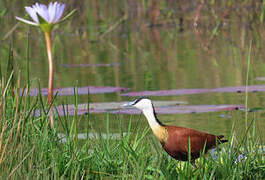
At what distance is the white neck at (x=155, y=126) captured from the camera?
2.95m

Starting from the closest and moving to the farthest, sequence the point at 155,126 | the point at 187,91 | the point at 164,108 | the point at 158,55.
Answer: the point at 155,126 → the point at 164,108 → the point at 187,91 → the point at 158,55

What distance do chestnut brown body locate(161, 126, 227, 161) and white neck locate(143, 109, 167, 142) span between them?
0.08 feet

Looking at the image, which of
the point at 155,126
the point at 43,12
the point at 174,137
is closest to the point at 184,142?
the point at 174,137

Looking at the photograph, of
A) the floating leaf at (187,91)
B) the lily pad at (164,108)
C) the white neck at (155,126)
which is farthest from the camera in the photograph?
the floating leaf at (187,91)

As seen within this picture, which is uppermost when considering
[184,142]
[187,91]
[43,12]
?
[43,12]

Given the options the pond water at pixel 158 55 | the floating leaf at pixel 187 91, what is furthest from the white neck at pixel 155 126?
the floating leaf at pixel 187 91

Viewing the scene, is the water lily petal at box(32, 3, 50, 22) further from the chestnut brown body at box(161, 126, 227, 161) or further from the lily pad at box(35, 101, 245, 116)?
the lily pad at box(35, 101, 245, 116)

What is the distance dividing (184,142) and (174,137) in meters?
0.07

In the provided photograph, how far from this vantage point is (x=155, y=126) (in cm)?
296

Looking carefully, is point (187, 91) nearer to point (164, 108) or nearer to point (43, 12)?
point (164, 108)

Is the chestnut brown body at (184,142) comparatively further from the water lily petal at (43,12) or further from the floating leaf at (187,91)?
the floating leaf at (187,91)

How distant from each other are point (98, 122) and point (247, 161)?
2.28 m

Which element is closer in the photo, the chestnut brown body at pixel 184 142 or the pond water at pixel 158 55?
the chestnut brown body at pixel 184 142

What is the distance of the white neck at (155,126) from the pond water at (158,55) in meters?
0.34
